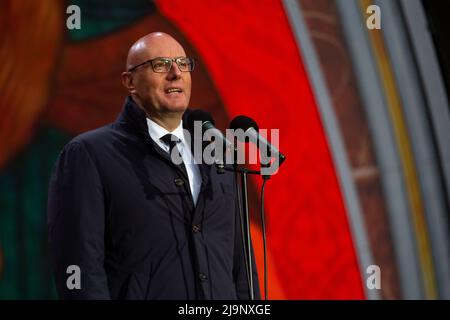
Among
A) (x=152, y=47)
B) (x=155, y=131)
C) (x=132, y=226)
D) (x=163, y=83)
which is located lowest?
(x=132, y=226)

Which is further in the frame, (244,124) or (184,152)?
(184,152)

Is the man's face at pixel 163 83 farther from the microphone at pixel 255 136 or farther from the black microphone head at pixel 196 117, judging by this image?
the microphone at pixel 255 136

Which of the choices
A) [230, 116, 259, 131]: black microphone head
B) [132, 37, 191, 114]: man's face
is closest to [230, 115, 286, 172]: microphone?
[230, 116, 259, 131]: black microphone head

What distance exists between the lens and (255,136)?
1.79m

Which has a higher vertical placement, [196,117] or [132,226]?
[196,117]

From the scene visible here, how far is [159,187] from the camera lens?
6.46 feet

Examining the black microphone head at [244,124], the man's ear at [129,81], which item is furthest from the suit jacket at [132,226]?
the black microphone head at [244,124]

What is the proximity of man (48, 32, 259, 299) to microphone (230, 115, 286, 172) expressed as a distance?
25 centimetres

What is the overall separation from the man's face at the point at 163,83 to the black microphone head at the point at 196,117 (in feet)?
0.12

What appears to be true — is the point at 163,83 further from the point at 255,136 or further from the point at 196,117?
the point at 255,136

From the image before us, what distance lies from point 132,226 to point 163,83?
0.43m

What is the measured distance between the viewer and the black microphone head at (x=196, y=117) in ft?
6.32

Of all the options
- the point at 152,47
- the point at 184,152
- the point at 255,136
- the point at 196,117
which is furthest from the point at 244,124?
the point at 152,47
